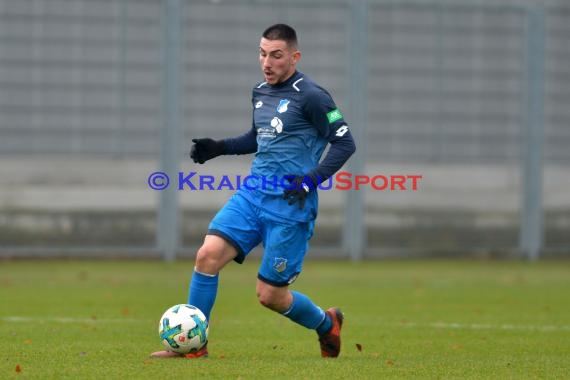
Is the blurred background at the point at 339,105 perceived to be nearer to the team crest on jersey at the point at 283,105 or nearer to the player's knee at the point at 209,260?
the team crest on jersey at the point at 283,105

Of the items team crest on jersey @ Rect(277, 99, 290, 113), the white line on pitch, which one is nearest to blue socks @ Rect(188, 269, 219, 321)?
team crest on jersey @ Rect(277, 99, 290, 113)

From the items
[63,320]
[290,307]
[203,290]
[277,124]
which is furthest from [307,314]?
[63,320]

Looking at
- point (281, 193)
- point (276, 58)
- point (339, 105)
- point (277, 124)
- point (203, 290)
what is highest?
point (276, 58)

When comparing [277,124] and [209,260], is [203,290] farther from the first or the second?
[277,124]

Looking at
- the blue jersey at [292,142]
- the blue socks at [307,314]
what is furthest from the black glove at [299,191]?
the blue socks at [307,314]

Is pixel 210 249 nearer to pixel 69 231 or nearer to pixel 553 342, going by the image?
pixel 553 342

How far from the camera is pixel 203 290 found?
7.73m

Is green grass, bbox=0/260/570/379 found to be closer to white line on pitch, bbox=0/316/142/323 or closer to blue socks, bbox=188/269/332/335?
white line on pitch, bbox=0/316/142/323

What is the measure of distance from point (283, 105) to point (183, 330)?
1.54m

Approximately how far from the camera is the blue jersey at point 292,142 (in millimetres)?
7727

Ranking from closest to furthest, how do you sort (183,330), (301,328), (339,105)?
(183,330) → (301,328) → (339,105)

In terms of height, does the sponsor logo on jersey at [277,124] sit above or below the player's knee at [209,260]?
Result: above

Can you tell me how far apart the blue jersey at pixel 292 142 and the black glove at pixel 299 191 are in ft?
0.39

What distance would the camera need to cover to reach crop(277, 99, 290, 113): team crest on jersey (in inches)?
308
